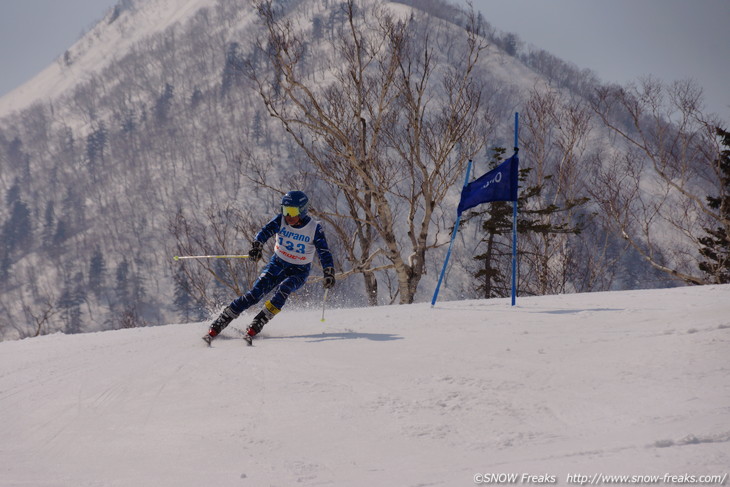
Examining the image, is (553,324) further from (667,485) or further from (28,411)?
(28,411)

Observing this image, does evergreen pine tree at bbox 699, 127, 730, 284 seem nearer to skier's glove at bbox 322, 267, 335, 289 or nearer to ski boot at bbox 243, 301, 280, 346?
skier's glove at bbox 322, 267, 335, 289

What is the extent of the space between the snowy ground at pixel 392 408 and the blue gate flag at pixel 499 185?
8.07ft

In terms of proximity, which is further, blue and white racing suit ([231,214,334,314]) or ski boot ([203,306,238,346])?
blue and white racing suit ([231,214,334,314])

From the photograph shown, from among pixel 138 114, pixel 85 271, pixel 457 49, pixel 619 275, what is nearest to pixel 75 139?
pixel 138 114

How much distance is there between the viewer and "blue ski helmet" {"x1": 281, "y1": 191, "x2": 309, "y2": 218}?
5.68 meters

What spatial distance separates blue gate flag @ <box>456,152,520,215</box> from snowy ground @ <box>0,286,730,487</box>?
8.07ft

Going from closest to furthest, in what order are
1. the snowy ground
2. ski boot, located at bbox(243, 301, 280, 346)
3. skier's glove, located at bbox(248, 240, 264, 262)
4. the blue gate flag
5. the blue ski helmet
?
1. the snowy ground
2. ski boot, located at bbox(243, 301, 280, 346)
3. the blue ski helmet
4. skier's glove, located at bbox(248, 240, 264, 262)
5. the blue gate flag

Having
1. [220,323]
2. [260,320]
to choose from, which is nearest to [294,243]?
[260,320]

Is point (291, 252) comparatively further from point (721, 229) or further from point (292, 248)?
point (721, 229)

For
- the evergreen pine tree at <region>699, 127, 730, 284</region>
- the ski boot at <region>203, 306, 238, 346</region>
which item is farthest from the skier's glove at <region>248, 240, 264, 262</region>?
the evergreen pine tree at <region>699, 127, 730, 284</region>

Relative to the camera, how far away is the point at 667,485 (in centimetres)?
164

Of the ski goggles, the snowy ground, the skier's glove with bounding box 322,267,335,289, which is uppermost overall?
the ski goggles

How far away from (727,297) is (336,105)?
1122 cm

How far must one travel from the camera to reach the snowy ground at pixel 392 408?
199 centimetres
